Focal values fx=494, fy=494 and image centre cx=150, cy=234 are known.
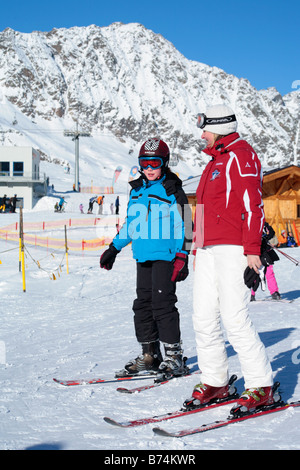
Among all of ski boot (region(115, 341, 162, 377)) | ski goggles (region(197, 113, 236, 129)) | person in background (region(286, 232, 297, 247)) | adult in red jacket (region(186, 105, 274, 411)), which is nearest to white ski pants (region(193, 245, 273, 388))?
adult in red jacket (region(186, 105, 274, 411))

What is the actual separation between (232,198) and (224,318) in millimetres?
724

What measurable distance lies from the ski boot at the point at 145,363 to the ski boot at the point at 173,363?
13 cm

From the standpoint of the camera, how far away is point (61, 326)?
22.5ft

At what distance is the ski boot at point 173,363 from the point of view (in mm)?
3791

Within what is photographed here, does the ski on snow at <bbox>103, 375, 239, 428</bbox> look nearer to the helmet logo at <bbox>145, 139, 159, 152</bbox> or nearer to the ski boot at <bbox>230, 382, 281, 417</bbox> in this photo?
the ski boot at <bbox>230, 382, 281, 417</bbox>

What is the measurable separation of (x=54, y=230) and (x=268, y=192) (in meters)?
10.9

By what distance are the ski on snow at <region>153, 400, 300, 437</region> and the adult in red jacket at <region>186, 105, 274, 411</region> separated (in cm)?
5

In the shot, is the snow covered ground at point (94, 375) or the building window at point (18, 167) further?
the building window at point (18, 167)

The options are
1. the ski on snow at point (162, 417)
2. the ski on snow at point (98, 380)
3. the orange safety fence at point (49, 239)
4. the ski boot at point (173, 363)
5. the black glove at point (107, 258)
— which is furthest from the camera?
the orange safety fence at point (49, 239)

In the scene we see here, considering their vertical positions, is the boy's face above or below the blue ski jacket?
above

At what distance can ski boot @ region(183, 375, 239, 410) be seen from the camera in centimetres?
300

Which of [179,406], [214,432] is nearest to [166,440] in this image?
[214,432]

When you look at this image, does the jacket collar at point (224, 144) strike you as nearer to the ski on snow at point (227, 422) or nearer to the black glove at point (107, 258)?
the black glove at point (107, 258)

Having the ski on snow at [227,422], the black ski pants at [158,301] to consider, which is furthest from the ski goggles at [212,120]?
the ski on snow at [227,422]
